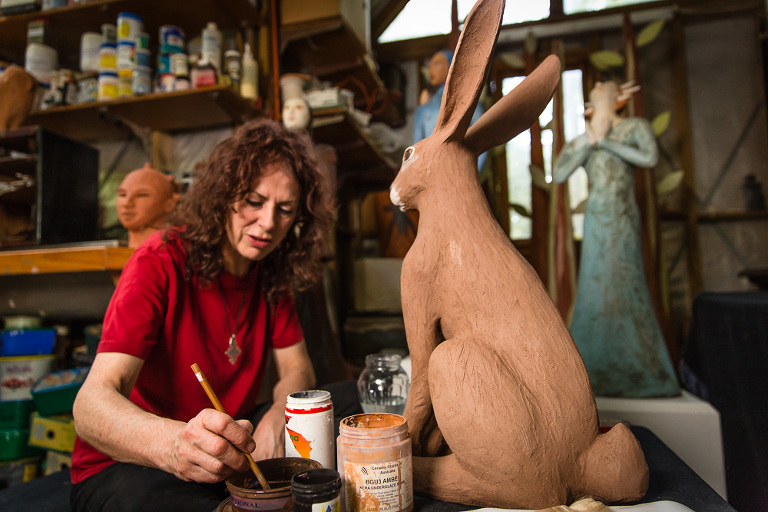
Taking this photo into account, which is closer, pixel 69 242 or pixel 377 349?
pixel 69 242

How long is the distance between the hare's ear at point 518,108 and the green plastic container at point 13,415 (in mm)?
2339

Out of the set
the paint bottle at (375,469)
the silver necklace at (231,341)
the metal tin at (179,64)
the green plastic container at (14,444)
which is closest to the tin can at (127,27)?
the metal tin at (179,64)

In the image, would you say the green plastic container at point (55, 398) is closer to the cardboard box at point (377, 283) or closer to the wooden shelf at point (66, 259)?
the wooden shelf at point (66, 259)

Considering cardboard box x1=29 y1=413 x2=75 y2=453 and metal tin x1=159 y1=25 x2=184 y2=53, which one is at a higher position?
metal tin x1=159 y1=25 x2=184 y2=53

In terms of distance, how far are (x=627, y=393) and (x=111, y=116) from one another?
283 cm

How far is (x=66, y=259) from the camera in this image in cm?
188

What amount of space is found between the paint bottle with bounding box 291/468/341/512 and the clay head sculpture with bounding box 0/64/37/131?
2.56 m

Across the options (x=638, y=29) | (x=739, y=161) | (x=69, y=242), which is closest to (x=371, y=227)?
(x=69, y=242)

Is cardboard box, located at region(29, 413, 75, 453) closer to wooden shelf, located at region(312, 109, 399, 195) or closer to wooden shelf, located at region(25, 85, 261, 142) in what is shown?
wooden shelf, located at region(25, 85, 261, 142)

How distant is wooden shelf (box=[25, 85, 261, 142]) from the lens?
88.8 inches

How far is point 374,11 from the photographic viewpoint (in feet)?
12.1

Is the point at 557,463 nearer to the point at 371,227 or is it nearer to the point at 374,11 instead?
the point at 371,227

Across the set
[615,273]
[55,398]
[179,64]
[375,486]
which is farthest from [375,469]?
[179,64]

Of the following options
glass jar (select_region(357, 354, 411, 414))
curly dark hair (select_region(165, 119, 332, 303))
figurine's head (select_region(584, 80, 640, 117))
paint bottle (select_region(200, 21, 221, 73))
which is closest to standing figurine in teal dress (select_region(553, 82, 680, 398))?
figurine's head (select_region(584, 80, 640, 117))
